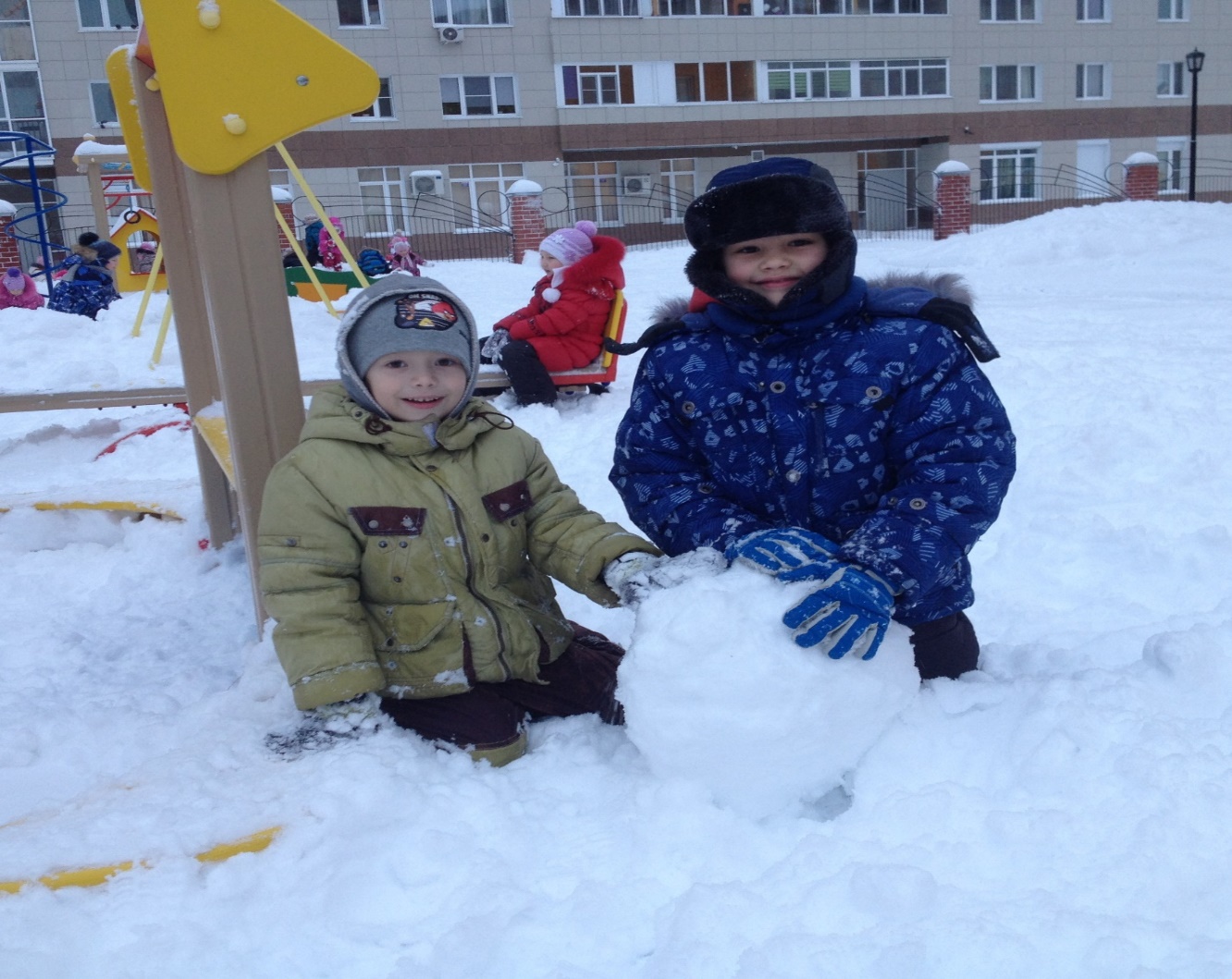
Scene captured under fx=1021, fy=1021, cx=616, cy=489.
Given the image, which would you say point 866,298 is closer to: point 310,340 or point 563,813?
point 563,813

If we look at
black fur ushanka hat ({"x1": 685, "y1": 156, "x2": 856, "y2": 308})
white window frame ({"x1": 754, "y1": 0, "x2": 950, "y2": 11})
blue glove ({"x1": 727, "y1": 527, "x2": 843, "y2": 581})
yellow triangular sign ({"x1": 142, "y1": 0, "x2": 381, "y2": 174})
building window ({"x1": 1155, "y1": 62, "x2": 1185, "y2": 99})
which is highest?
white window frame ({"x1": 754, "y1": 0, "x2": 950, "y2": 11})

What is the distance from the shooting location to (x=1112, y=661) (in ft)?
8.82

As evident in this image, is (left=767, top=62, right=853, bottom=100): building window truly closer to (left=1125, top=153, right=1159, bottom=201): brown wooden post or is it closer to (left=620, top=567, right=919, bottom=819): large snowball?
(left=1125, top=153, right=1159, bottom=201): brown wooden post

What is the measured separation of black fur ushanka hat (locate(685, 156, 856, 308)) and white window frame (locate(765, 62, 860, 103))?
1049 inches

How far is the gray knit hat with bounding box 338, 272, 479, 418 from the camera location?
2.28m

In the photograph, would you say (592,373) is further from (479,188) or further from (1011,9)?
(1011,9)

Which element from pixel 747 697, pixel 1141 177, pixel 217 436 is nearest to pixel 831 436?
pixel 747 697

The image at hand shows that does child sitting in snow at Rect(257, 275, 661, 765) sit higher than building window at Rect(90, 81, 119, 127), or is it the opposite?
building window at Rect(90, 81, 119, 127)

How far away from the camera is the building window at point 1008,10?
91.2 feet

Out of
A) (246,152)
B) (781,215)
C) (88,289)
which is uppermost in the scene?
(246,152)

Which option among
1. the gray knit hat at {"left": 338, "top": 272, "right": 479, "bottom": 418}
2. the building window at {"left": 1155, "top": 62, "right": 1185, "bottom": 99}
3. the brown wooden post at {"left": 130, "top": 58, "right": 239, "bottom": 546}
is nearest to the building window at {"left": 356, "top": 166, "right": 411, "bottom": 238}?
the building window at {"left": 1155, "top": 62, "right": 1185, "bottom": 99}

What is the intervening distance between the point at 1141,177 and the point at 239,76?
22.4 meters

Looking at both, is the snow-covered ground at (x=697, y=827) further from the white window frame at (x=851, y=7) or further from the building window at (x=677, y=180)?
the white window frame at (x=851, y=7)

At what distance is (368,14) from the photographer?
2469 cm
